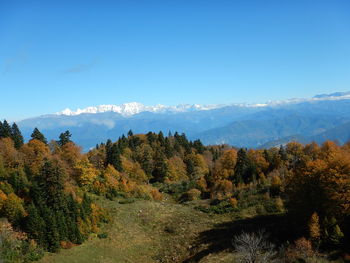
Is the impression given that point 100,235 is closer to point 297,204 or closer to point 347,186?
point 297,204

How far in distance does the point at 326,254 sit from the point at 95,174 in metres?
54.7

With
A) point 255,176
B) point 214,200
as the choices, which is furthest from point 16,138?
point 255,176

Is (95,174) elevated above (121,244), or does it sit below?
above

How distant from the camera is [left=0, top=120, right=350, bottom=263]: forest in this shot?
4028cm

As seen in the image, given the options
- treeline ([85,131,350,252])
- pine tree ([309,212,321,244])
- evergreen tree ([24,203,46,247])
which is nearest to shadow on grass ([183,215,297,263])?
treeline ([85,131,350,252])

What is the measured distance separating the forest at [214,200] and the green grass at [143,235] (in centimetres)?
176

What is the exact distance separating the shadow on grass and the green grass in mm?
1885

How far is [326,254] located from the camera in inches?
1518

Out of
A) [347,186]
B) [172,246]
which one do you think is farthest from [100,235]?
[347,186]

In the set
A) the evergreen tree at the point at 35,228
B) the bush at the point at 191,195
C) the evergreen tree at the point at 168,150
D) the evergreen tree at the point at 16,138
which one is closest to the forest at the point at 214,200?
the bush at the point at 191,195

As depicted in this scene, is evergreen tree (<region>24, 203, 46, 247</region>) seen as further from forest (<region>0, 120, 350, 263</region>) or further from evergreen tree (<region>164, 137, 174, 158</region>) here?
evergreen tree (<region>164, 137, 174, 158</region>)

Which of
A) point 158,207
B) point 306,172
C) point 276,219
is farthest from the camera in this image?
point 158,207

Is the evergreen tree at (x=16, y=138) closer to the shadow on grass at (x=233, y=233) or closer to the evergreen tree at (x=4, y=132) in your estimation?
the evergreen tree at (x=4, y=132)

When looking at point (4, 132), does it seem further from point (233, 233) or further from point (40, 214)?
point (233, 233)
